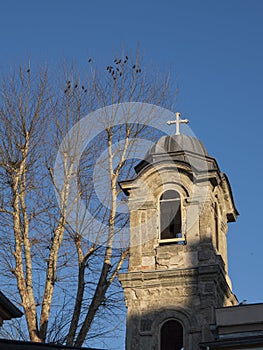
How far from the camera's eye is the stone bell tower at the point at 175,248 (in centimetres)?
1831

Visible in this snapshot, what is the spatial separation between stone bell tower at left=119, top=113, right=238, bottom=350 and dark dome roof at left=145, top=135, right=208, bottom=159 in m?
0.03

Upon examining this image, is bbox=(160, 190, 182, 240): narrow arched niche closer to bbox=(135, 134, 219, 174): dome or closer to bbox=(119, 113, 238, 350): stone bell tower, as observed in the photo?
bbox=(119, 113, 238, 350): stone bell tower

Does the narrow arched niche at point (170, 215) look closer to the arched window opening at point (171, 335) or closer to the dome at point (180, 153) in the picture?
the dome at point (180, 153)

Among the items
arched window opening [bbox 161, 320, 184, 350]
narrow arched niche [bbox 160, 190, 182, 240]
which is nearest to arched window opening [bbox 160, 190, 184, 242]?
narrow arched niche [bbox 160, 190, 182, 240]

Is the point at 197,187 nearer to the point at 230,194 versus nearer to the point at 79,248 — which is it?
the point at 230,194

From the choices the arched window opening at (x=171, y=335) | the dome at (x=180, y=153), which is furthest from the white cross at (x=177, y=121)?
the arched window opening at (x=171, y=335)

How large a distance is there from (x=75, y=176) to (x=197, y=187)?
10.7 feet

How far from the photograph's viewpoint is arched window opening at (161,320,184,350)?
18328 millimetres

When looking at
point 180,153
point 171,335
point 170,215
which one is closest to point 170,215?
point 170,215

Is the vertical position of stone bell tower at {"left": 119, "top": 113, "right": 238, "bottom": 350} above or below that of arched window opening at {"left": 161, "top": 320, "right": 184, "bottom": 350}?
above

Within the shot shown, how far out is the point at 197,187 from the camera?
19.6 m

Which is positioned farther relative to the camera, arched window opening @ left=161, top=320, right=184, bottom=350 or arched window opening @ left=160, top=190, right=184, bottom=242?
arched window opening @ left=160, top=190, right=184, bottom=242

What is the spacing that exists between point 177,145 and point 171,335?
4825 millimetres

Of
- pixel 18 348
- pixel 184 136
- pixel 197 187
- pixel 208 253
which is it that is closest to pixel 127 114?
pixel 184 136
